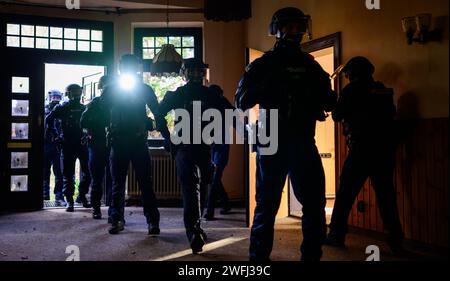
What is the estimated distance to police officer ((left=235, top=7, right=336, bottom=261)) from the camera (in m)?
2.50

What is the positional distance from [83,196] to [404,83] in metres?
4.44

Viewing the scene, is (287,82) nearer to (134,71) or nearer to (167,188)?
(134,71)

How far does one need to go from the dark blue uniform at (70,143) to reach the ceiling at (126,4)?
1536mm

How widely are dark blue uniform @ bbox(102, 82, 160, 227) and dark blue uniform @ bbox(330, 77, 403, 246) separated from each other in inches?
69.9

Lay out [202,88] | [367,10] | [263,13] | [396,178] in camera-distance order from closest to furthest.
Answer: [202,88]
[396,178]
[367,10]
[263,13]

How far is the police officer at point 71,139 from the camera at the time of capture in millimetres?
5777

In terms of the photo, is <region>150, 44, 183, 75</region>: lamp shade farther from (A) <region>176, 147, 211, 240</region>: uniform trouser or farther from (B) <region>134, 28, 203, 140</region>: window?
(A) <region>176, 147, 211, 240</region>: uniform trouser

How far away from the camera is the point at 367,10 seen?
4090 mm

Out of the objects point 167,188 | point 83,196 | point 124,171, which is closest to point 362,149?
point 124,171

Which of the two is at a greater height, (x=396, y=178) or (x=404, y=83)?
(x=404, y=83)

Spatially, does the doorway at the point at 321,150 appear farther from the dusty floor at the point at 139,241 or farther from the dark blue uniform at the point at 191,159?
the dark blue uniform at the point at 191,159

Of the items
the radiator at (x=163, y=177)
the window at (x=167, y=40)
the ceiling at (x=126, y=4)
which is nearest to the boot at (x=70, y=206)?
the radiator at (x=163, y=177)

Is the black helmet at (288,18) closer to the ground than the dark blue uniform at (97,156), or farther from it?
farther from it

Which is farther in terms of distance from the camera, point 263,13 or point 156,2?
point 156,2
